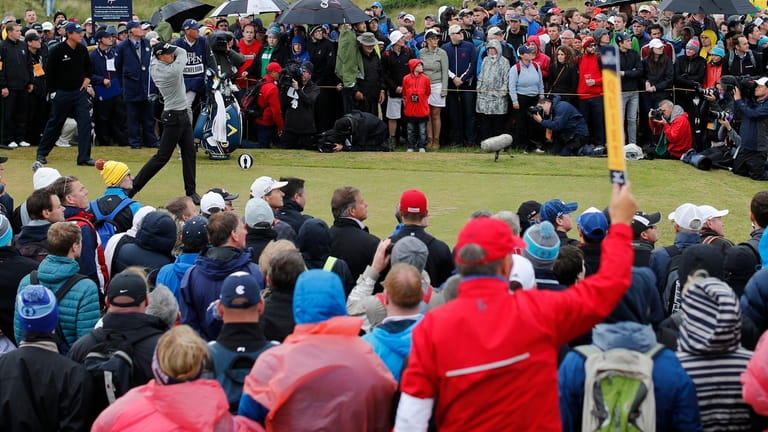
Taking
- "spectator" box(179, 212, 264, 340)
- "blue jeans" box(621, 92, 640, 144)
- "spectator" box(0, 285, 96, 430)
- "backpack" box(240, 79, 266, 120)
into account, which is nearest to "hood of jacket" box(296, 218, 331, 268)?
"spectator" box(179, 212, 264, 340)

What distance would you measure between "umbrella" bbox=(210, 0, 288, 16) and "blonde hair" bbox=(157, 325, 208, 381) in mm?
15029

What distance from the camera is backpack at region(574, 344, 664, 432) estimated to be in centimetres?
487

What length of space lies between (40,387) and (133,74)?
1256cm

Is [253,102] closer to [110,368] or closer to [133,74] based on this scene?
[133,74]

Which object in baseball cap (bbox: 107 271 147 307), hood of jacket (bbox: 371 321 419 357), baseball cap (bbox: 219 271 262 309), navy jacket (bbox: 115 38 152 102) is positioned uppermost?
navy jacket (bbox: 115 38 152 102)

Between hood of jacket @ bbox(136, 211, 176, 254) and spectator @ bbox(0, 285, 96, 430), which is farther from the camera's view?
hood of jacket @ bbox(136, 211, 176, 254)

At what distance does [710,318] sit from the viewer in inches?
197

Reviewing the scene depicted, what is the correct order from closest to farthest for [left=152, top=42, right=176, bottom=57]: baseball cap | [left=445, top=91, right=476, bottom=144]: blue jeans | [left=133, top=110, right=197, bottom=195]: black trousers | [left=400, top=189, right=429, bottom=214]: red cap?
[left=400, top=189, right=429, bottom=214]: red cap → [left=133, top=110, right=197, bottom=195]: black trousers → [left=152, top=42, right=176, bottom=57]: baseball cap → [left=445, top=91, right=476, bottom=144]: blue jeans

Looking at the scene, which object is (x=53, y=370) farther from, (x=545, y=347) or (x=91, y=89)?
(x=91, y=89)

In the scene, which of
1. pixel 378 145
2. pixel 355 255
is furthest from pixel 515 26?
pixel 355 255

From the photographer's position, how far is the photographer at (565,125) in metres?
17.1

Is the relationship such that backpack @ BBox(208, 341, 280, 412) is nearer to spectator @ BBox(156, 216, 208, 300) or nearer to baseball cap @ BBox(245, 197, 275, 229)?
spectator @ BBox(156, 216, 208, 300)

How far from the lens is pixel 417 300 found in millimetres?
5301

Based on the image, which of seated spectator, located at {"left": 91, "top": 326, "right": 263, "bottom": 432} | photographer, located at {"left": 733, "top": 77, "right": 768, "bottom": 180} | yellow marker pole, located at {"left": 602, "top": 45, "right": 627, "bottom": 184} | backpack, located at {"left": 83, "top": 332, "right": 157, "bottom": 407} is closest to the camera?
yellow marker pole, located at {"left": 602, "top": 45, "right": 627, "bottom": 184}
